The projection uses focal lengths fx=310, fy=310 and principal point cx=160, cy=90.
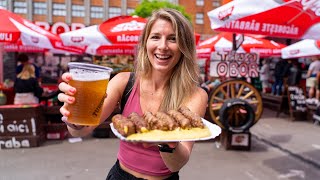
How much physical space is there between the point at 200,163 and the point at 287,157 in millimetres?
1808

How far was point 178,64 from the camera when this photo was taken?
6.15ft

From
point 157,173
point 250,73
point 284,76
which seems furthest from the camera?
point 284,76

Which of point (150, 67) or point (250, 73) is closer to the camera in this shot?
point (150, 67)

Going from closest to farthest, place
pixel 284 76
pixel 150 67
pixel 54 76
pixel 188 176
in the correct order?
pixel 150 67 < pixel 188 176 < pixel 284 76 < pixel 54 76

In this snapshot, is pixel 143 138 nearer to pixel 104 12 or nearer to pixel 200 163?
pixel 200 163

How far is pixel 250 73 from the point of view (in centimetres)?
680

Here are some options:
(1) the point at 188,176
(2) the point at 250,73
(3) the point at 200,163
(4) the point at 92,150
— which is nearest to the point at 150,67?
(1) the point at 188,176

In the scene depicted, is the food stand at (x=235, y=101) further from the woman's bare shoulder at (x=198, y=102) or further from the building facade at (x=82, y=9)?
the building facade at (x=82, y=9)

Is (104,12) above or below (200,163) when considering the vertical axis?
above

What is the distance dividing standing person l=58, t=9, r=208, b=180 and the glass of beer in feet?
0.41

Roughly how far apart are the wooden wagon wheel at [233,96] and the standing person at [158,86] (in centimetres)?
445

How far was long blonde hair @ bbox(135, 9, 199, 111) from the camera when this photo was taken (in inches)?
68.1

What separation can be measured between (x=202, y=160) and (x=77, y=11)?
5005 cm

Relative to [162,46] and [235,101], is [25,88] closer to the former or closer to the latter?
[235,101]
